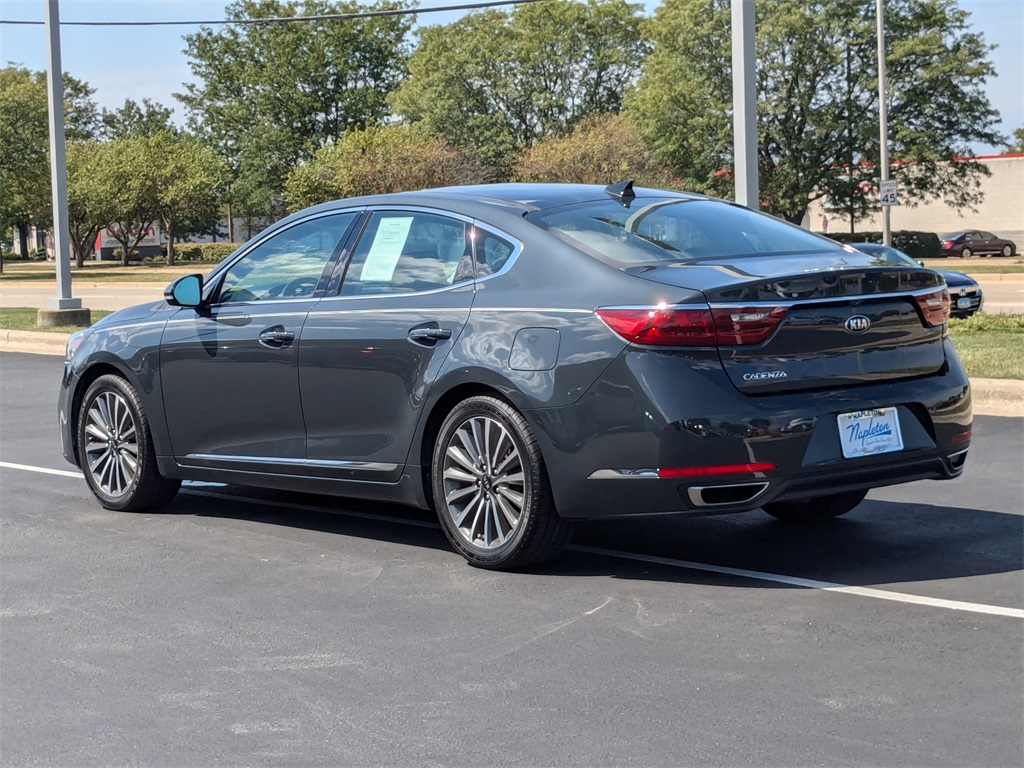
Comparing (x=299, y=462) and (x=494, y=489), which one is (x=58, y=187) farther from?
(x=494, y=489)

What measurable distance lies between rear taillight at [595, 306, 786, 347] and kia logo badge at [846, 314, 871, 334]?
1.08 ft

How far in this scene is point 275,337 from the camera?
6691 millimetres

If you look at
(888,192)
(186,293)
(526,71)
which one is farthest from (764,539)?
(526,71)

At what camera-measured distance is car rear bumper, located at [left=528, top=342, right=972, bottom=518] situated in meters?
5.30

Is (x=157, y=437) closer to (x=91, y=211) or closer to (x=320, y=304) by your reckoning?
(x=320, y=304)

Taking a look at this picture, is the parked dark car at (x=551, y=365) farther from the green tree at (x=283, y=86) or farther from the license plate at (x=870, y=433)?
the green tree at (x=283, y=86)

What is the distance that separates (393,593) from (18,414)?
24.4 ft

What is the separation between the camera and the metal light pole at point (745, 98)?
13000mm

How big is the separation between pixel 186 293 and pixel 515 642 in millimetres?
3055

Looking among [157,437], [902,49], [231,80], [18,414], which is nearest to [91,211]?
[231,80]

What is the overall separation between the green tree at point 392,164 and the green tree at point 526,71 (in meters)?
8.52

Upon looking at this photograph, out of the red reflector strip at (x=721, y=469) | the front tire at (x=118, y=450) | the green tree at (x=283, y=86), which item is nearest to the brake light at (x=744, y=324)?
the red reflector strip at (x=721, y=469)

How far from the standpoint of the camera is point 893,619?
5.05 metres

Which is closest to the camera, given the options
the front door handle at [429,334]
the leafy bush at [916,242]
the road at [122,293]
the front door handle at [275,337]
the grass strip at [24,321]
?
the front door handle at [429,334]
